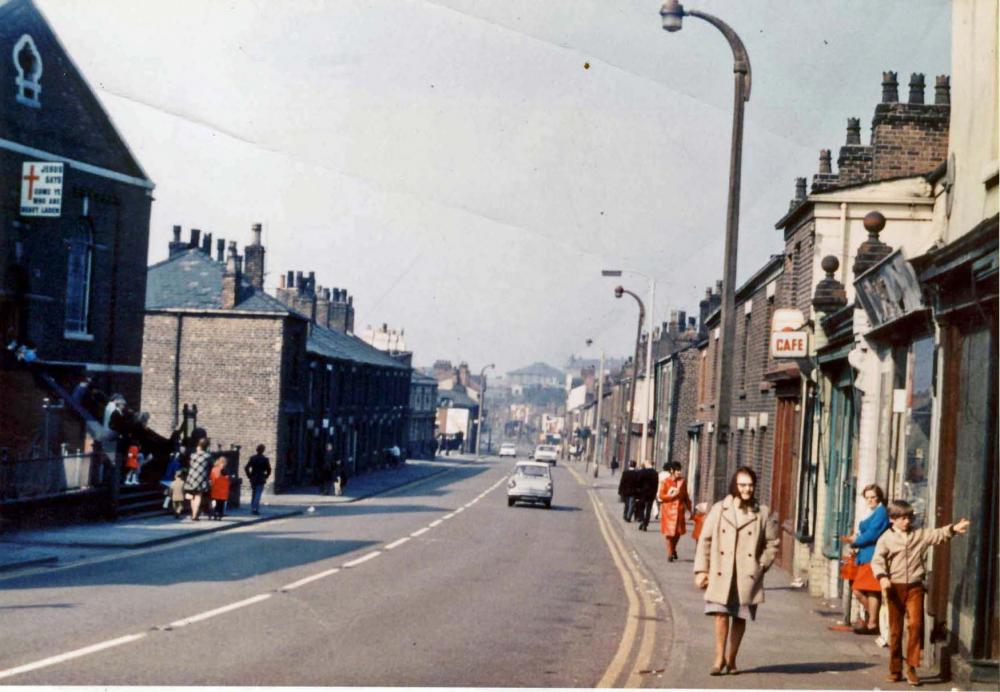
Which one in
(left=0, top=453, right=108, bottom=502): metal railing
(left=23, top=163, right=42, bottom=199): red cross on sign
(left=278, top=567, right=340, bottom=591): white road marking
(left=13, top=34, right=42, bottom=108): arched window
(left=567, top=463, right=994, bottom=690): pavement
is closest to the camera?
(left=567, top=463, right=994, bottom=690): pavement

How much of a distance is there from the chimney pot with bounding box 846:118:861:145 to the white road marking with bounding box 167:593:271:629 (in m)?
14.3

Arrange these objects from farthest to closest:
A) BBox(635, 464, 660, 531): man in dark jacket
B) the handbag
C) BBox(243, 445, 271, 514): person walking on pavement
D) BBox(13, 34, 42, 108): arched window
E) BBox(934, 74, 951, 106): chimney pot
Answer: BBox(243, 445, 271, 514): person walking on pavement
BBox(635, 464, 660, 531): man in dark jacket
BBox(13, 34, 42, 108): arched window
BBox(934, 74, 951, 106): chimney pot
the handbag

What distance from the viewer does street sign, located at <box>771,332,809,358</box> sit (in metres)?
20.4

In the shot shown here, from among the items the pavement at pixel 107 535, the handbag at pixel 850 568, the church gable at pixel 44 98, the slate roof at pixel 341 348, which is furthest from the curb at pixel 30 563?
the slate roof at pixel 341 348

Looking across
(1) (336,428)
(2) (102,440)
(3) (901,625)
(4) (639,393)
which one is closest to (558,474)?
(4) (639,393)

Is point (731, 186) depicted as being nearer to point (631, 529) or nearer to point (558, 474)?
point (631, 529)

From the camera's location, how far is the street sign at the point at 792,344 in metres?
20.4

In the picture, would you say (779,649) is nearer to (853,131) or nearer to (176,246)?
(853,131)

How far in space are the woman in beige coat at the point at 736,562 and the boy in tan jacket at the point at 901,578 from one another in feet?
3.54

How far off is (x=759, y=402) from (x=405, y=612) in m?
15.0

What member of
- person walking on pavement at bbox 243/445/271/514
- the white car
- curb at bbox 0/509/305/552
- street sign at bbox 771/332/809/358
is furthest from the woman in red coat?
the white car

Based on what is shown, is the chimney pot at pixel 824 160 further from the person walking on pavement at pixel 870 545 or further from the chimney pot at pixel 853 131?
the person walking on pavement at pixel 870 545

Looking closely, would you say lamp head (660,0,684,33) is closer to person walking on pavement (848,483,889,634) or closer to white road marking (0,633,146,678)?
person walking on pavement (848,483,889,634)

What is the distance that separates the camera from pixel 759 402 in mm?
27297
